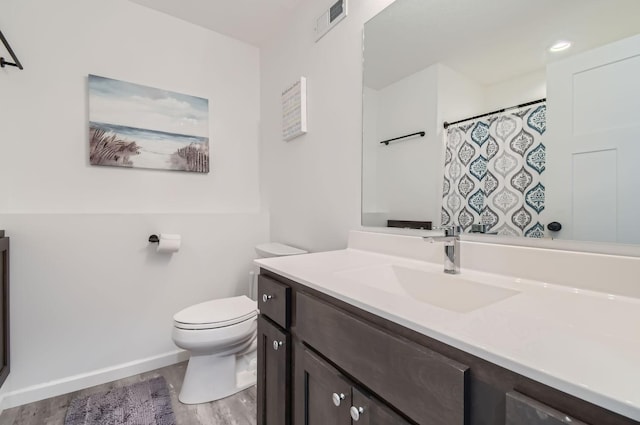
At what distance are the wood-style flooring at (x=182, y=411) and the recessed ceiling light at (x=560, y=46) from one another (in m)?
1.86

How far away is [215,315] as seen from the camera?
1.58 m

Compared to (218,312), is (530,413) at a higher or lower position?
higher

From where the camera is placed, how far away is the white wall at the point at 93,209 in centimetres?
159

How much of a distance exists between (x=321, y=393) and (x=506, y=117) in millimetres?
1005

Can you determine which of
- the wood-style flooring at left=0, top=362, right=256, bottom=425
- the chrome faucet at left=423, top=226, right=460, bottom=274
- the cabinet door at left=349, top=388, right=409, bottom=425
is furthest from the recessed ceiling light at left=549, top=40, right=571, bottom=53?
the wood-style flooring at left=0, top=362, right=256, bottom=425

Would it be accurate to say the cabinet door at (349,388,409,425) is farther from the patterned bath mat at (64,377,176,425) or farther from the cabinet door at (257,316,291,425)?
the patterned bath mat at (64,377,176,425)

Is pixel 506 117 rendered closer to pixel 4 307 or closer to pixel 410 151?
pixel 410 151

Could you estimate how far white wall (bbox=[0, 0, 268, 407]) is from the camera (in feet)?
5.21

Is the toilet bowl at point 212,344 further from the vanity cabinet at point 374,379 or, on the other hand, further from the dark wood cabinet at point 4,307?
the dark wood cabinet at point 4,307

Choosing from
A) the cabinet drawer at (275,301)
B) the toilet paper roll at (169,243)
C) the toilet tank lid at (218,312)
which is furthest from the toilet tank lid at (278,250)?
the cabinet drawer at (275,301)

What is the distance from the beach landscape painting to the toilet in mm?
1037

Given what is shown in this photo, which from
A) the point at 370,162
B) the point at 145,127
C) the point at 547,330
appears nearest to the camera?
the point at 547,330

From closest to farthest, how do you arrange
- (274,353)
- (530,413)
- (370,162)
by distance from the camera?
(530,413) < (274,353) < (370,162)

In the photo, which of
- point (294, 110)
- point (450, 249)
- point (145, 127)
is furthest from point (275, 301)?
point (145, 127)
